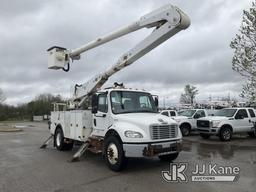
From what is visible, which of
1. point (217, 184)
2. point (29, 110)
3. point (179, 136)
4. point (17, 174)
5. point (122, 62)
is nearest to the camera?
point (217, 184)

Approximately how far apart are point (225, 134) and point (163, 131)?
8965 millimetres

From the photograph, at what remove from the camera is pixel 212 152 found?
12.0 metres

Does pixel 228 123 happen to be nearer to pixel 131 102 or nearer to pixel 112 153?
pixel 131 102

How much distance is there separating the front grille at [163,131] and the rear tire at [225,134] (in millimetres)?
8128

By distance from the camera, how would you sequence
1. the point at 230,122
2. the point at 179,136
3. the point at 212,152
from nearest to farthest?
1. the point at 179,136
2. the point at 212,152
3. the point at 230,122

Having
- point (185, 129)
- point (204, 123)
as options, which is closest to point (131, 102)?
point (204, 123)

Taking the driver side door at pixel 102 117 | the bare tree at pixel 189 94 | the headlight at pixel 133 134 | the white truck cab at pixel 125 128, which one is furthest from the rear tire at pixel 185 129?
the bare tree at pixel 189 94

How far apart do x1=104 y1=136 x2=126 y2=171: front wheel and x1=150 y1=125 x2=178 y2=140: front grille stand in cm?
104

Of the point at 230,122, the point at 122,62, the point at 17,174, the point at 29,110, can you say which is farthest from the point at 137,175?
the point at 29,110

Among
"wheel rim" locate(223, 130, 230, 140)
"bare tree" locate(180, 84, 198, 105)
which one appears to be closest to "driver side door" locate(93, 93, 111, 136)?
→ "wheel rim" locate(223, 130, 230, 140)

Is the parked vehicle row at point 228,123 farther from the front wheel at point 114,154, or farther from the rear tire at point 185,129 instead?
the front wheel at point 114,154

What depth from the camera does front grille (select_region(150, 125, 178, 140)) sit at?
8203 millimetres

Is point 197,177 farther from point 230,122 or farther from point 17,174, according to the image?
point 230,122

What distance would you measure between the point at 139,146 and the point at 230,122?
1004 centimetres
